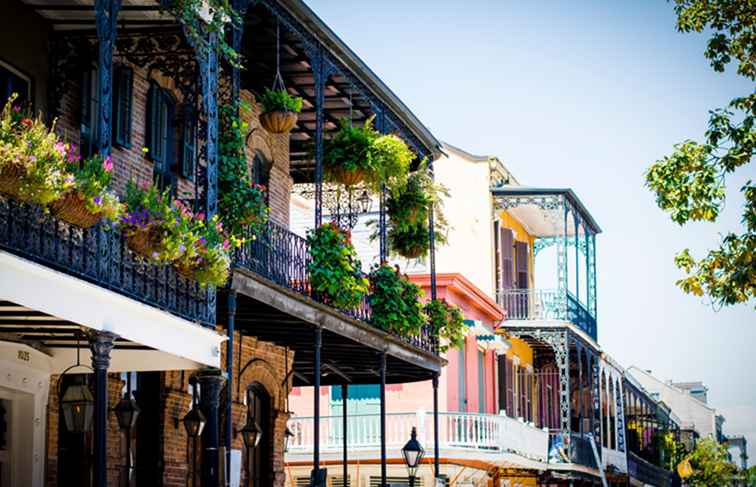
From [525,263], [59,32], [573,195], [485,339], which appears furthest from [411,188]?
[525,263]

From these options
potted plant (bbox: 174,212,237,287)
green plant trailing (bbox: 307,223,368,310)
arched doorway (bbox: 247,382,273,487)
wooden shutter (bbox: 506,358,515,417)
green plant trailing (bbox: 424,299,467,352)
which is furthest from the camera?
wooden shutter (bbox: 506,358,515,417)

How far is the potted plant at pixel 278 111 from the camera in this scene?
18969mm

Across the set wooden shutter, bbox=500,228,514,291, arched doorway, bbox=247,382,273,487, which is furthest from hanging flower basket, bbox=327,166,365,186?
wooden shutter, bbox=500,228,514,291

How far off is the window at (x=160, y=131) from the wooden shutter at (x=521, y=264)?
2133 centimetres

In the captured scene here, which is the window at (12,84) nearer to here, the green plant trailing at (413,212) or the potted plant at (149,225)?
the potted plant at (149,225)

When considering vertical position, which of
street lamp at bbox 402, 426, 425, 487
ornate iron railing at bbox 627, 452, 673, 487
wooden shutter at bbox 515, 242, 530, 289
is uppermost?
wooden shutter at bbox 515, 242, 530, 289

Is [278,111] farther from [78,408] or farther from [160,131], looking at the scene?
[78,408]

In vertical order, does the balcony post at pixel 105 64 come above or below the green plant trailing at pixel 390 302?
above

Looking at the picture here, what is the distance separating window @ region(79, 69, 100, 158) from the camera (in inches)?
633

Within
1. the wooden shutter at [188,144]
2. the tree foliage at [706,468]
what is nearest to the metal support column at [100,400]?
the wooden shutter at [188,144]

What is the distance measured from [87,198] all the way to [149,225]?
1371mm

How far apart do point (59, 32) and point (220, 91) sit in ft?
6.42

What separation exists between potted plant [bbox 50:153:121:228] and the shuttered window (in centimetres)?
499

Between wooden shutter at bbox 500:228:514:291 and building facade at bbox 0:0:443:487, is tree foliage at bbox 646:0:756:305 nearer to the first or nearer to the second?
building facade at bbox 0:0:443:487
